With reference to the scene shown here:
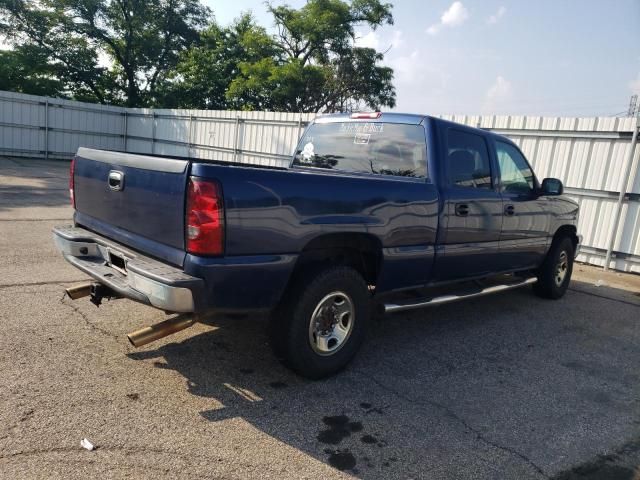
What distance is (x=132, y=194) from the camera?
3402 millimetres

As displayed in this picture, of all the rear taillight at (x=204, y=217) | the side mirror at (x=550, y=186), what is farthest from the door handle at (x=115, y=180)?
the side mirror at (x=550, y=186)

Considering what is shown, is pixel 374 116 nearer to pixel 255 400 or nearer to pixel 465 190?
pixel 465 190

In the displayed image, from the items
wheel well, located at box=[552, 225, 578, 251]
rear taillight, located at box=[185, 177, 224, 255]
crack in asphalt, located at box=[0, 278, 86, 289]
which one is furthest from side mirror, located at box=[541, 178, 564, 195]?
crack in asphalt, located at box=[0, 278, 86, 289]

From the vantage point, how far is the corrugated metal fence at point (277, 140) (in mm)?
8570

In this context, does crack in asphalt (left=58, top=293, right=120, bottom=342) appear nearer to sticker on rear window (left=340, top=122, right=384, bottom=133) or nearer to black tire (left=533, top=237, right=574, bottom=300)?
sticker on rear window (left=340, top=122, right=384, bottom=133)

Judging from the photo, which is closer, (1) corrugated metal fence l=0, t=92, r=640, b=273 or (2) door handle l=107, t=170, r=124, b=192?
(2) door handle l=107, t=170, r=124, b=192

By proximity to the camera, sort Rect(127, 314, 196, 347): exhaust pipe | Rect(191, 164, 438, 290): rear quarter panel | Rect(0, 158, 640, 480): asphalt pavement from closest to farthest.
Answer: Rect(0, 158, 640, 480): asphalt pavement < Rect(191, 164, 438, 290): rear quarter panel < Rect(127, 314, 196, 347): exhaust pipe

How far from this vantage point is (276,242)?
10.4 ft

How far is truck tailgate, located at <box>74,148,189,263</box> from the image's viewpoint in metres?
3.03

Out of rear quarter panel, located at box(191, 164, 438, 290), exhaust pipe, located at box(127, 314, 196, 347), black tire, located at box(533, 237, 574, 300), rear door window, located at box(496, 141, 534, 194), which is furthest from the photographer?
black tire, located at box(533, 237, 574, 300)

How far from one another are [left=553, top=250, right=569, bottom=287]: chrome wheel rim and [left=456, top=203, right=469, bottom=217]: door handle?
261 centimetres

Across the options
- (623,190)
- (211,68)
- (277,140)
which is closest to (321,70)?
(211,68)

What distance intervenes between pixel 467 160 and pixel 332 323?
2.13m

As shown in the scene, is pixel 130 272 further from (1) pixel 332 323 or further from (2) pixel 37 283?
(2) pixel 37 283
